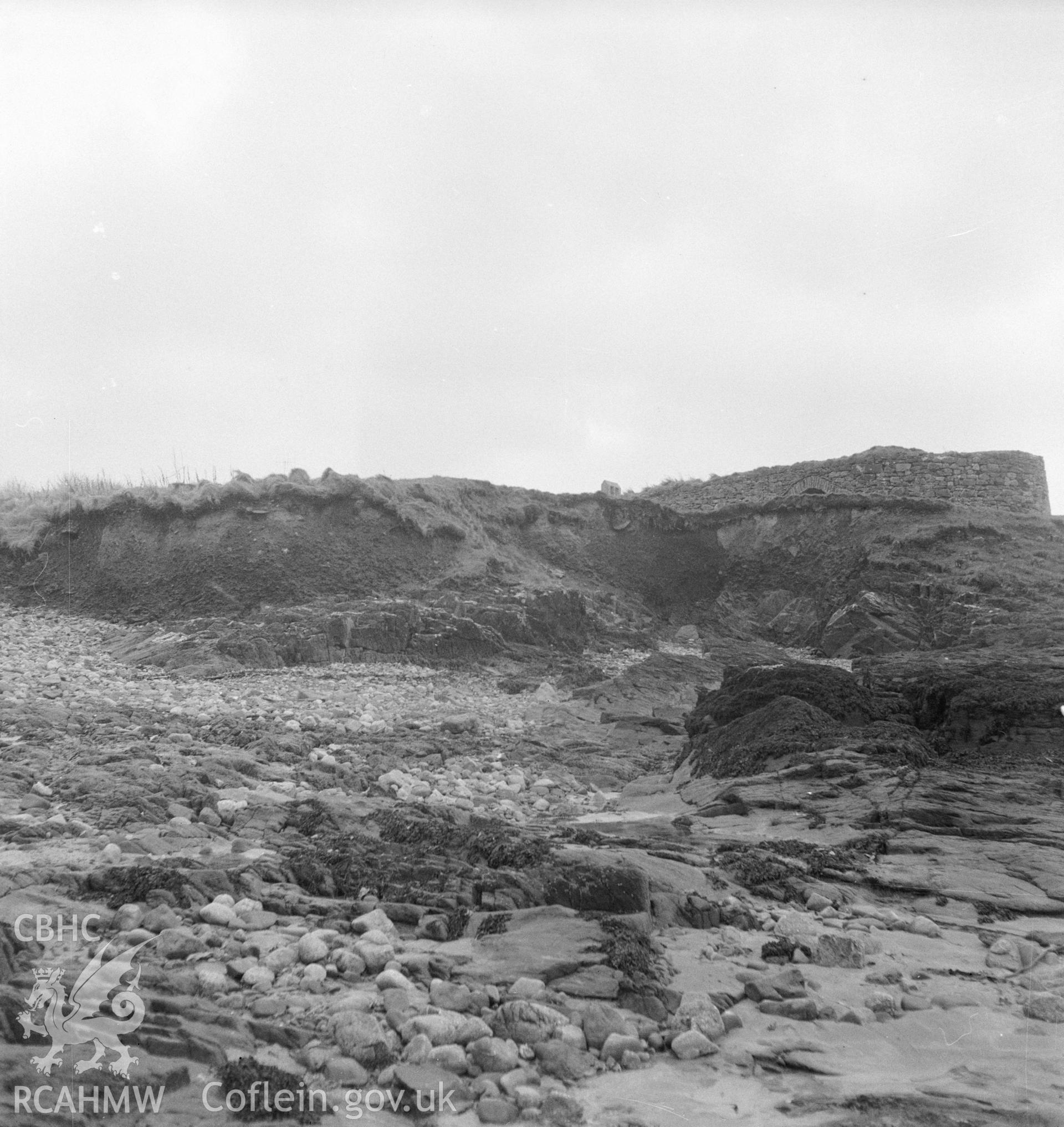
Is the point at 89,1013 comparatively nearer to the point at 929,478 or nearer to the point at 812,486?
the point at 812,486

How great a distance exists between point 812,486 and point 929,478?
324cm

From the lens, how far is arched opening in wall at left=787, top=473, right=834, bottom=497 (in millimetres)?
26547

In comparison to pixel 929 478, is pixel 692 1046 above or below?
below

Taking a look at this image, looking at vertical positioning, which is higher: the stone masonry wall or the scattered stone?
the stone masonry wall

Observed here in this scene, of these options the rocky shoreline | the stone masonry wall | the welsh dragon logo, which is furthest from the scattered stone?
the stone masonry wall

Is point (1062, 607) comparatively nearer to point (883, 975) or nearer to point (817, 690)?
point (817, 690)

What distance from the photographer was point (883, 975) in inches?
166

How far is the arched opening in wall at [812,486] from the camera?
26.5 m

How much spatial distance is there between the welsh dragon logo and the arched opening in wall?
24.6 m

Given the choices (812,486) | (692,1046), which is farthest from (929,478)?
(692,1046)

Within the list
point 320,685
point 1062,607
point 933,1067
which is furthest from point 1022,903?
point 1062,607

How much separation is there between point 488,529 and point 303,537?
5.11 m

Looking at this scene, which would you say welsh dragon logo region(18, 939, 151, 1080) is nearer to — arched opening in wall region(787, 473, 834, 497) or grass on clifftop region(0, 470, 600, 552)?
grass on clifftop region(0, 470, 600, 552)

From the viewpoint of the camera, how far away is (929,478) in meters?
26.5
